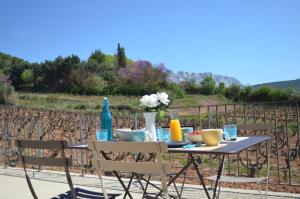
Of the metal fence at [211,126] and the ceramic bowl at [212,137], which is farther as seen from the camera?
the metal fence at [211,126]

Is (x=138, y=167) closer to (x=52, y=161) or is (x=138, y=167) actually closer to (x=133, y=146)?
(x=133, y=146)

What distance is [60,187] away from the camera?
5.17 meters

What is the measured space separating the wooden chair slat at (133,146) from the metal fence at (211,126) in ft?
7.35

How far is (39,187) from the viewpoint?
521 centimetres

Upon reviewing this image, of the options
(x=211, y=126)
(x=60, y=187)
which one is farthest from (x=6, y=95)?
(x=60, y=187)

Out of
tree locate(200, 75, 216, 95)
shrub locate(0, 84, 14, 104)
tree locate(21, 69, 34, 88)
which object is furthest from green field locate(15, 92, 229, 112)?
tree locate(21, 69, 34, 88)

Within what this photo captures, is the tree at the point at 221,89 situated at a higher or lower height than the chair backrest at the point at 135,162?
higher

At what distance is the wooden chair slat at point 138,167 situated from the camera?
7.45 feet

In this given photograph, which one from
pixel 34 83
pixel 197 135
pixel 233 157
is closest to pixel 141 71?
pixel 34 83

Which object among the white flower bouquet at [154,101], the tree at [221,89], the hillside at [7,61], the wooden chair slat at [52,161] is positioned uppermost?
the hillside at [7,61]

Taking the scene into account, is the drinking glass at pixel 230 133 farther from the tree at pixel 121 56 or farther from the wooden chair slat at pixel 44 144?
the tree at pixel 121 56

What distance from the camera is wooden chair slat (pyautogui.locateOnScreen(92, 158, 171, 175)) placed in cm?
227

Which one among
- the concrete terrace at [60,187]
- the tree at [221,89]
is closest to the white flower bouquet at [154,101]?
the concrete terrace at [60,187]

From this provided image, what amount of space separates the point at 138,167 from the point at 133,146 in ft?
0.43
